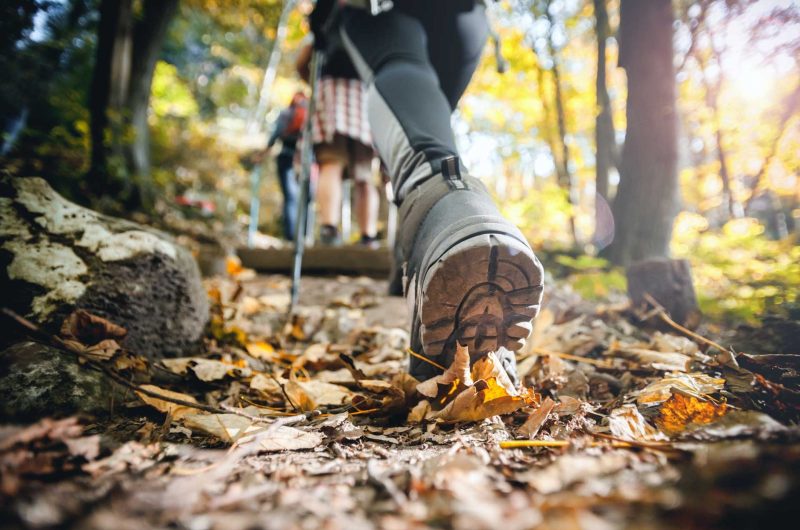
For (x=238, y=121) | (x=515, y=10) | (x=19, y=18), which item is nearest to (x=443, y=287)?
(x=19, y=18)

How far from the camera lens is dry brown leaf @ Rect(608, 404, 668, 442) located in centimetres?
61

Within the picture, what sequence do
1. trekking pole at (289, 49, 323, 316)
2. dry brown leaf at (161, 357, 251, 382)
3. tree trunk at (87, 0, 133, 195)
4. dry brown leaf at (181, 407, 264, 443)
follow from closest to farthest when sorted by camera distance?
dry brown leaf at (181, 407, 264, 443) → dry brown leaf at (161, 357, 251, 382) → trekking pole at (289, 49, 323, 316) → tree trunk at (87, 0, 133, 195)

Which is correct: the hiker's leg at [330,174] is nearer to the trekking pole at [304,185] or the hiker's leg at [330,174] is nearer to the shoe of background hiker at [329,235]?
the shoe of background hiker at [329,235]

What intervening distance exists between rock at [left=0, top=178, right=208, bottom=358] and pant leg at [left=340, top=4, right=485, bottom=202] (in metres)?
0.79

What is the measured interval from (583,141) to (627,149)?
1490 cm

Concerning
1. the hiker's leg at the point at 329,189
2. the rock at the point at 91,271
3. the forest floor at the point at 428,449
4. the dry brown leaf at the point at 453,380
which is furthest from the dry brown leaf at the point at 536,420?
the hiker's leg at the point at 329,189

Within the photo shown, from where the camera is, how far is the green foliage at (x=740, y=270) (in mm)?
2166

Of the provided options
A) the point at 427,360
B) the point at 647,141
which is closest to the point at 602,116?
the point at 647,141

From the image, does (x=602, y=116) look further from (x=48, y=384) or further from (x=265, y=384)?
(x=48, y=384)

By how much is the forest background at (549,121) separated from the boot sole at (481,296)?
0.42 m

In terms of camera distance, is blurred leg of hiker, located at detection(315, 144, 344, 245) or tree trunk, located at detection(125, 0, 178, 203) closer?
blurred leg of hiker, located at detection(315, 144, 344, 245)

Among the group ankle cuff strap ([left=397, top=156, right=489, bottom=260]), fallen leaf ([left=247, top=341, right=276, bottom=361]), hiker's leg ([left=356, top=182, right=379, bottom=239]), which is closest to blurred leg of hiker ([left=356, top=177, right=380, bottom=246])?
hiker's leg ([left=356, top=182, right=379, bottom=239])

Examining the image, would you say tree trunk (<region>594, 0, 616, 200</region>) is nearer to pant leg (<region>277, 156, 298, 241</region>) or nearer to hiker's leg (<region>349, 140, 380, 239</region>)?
pant leg (<region>277, 156, 298, 241</region>)

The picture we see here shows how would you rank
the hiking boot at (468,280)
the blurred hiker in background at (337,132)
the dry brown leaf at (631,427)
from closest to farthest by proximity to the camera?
the dry brown leaf at (631,427) < the hiking boot at (468,280) < the blurred hiker in background at (337,132)
